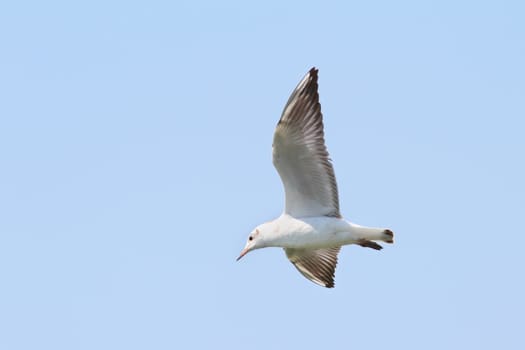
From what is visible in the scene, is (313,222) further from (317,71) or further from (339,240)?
(317,71)

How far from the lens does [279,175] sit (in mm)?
17828

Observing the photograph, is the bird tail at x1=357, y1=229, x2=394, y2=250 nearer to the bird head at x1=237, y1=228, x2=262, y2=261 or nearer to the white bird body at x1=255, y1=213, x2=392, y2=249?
the white bird body at x1=255, y1=213, x2=392, y2=249

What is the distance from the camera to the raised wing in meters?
17.3

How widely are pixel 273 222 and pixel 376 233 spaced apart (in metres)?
1.67

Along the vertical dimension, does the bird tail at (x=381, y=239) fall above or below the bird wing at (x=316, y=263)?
above

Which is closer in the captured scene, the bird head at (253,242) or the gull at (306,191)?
the gull at (306,191)

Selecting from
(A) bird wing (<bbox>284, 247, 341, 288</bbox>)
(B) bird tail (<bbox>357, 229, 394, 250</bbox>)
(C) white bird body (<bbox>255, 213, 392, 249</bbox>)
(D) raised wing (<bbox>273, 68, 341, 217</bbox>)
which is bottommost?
(A) bird wing (<bbox>284, 247, 341, 288</bbox>)

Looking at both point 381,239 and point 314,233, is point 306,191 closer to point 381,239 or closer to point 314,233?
point 314,233

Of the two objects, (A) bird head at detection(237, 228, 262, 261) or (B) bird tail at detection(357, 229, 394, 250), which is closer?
(B) bird tail at detection(357, 229, 394, 250)

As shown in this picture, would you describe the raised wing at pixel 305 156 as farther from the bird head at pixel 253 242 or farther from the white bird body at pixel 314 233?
the bird head at pixel 253 242

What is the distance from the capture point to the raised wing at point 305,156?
1730cm

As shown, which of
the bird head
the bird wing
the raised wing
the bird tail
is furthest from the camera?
the bird wing

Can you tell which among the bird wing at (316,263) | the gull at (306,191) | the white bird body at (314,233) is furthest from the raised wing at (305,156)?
the bird wing at (316,263)

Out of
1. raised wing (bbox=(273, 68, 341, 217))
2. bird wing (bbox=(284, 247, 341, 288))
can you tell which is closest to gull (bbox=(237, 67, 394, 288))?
raised wing (bbox=(273, 68, 341, 217))
